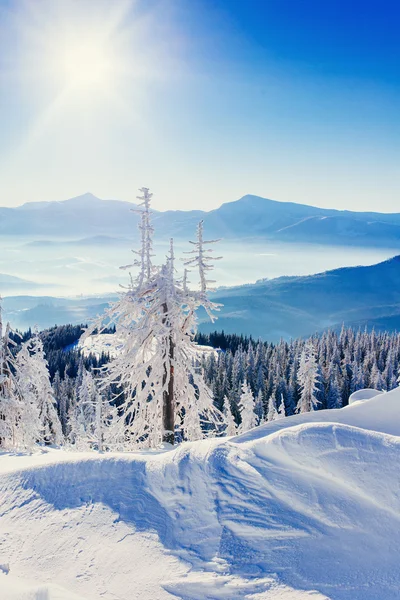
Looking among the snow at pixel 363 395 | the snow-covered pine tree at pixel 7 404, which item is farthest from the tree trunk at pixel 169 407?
the snow-covered pine tree at pixel 7 404

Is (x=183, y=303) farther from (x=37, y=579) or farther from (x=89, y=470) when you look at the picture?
(x=37, y=579)

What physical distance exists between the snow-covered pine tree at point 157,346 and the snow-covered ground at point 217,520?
584 centimetres

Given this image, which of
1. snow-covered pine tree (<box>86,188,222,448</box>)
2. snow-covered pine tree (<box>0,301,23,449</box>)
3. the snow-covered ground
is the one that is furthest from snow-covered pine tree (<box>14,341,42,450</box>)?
the snow-covered ground

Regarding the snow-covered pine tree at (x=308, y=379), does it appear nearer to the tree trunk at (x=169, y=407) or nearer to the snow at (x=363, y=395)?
the snow at (x=363, y=395)

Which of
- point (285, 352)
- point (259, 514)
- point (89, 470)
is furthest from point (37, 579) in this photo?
point (285, 352)

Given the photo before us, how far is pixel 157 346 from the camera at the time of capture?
14.5m

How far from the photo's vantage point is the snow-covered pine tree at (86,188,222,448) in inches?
569

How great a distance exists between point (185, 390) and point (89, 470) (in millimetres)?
7447

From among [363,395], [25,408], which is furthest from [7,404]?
[363,395]

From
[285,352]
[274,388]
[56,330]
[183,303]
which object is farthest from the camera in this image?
[56,330]

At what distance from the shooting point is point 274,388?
7488cm

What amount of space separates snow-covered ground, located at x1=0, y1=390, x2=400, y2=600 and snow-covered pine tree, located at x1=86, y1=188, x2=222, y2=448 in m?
5.84

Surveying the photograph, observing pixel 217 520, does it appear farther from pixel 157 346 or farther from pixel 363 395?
pixel 363 395

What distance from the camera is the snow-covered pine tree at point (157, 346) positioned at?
1446 cm
